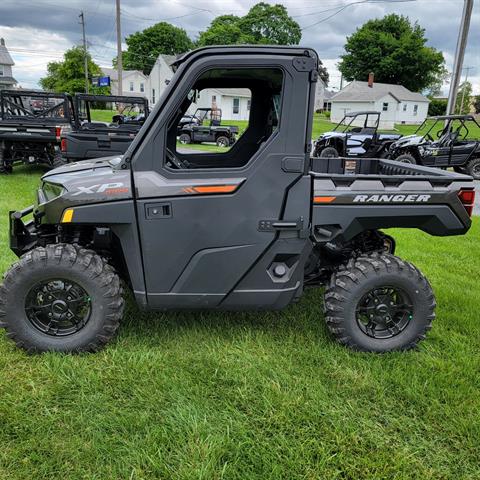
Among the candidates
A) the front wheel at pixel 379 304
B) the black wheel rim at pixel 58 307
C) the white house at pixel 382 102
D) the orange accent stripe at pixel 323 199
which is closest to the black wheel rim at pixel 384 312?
the front wheel at pixel 379 304

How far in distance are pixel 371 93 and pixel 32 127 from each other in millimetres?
45429

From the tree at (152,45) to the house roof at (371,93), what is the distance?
3076 centimetres

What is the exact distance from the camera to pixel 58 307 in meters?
3.22

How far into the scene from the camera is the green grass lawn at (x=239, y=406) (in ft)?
7.81

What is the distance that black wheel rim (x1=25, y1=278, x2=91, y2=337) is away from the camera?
10.5 ft

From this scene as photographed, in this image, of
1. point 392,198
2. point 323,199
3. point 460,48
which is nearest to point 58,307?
point 323,199

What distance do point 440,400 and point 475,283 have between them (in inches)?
96.7

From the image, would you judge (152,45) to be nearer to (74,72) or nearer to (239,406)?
(74,72)

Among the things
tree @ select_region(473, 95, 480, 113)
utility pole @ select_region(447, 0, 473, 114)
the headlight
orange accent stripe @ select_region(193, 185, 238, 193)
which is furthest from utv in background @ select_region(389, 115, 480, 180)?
tree @ select_region(473, 95, 480, 113)

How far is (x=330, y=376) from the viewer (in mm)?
3133

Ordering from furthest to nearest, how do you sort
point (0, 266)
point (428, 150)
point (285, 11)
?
point (285, 11), point (428, 150), point (0, 266)

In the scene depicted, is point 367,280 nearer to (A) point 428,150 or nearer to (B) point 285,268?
(B) point 285,268

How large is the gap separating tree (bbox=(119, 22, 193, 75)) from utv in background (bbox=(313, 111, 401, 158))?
208 ft

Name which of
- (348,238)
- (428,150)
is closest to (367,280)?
(348,238)
